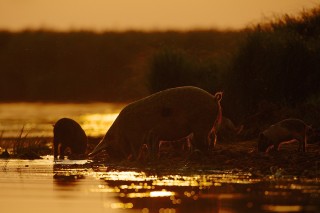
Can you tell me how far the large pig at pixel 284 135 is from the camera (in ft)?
84.1

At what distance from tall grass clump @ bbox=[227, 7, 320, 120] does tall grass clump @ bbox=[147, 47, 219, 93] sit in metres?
1.36

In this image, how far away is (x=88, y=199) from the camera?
18.4 m

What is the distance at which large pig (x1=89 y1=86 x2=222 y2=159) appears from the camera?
24.8m

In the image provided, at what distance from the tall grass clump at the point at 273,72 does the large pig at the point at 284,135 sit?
20.7 feet

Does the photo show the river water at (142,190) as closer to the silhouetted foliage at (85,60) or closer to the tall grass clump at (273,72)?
the tall grass clump at (273,72)

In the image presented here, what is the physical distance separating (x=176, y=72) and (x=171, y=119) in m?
11.6

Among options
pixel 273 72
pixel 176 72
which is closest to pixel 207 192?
pixel 273 72

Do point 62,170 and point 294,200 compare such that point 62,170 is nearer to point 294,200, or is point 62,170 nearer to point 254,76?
point 294,200

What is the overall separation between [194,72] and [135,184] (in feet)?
53.4

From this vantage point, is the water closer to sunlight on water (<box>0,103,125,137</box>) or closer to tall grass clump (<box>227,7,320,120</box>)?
tall grass clump (<box>227,7,320,120</box>)

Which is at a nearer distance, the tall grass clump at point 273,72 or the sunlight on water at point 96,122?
the tall grass clump at point 273,72

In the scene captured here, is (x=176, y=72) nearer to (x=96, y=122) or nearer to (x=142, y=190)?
(x=96, y=122)

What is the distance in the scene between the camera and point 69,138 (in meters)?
29.1

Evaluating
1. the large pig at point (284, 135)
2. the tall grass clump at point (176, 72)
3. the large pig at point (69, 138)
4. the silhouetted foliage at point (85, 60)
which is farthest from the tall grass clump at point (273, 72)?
the silhouetted foliage at point (85, 60)
